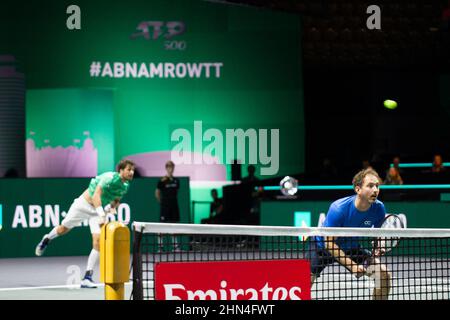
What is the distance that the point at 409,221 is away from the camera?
18.2m

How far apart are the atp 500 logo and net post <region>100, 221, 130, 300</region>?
50.0ft

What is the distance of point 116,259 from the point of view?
588 cm

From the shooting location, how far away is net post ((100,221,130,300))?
5.87m

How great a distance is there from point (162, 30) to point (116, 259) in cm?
1538

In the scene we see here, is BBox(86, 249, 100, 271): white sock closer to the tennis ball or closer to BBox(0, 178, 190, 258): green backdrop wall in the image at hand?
BBox(0, 178, 190, 258): green backdrop wall

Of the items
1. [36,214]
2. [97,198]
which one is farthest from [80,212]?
[36,214]

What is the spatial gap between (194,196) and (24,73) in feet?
14.3

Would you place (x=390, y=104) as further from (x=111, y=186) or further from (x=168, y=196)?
(x=111, y=186)

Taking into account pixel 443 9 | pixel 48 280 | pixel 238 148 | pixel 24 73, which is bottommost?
pixel 48 280

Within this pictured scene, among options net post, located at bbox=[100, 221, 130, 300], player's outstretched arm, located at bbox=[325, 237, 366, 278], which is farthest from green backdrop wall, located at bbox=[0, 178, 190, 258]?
net post, located at bbox=[100, 221, 130, 300]

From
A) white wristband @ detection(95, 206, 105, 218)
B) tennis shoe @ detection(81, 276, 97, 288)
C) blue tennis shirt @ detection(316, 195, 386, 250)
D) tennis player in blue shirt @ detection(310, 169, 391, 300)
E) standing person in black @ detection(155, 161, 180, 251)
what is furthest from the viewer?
standing person in black @ detection(155, 161, 180, 251)

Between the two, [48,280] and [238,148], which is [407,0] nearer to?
[238,148]

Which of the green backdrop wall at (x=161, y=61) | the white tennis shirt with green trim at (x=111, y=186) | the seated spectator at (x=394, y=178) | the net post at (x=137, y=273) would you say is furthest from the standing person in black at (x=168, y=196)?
the net post at (x=137, y=273)

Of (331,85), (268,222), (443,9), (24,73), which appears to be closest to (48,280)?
(268,222)
